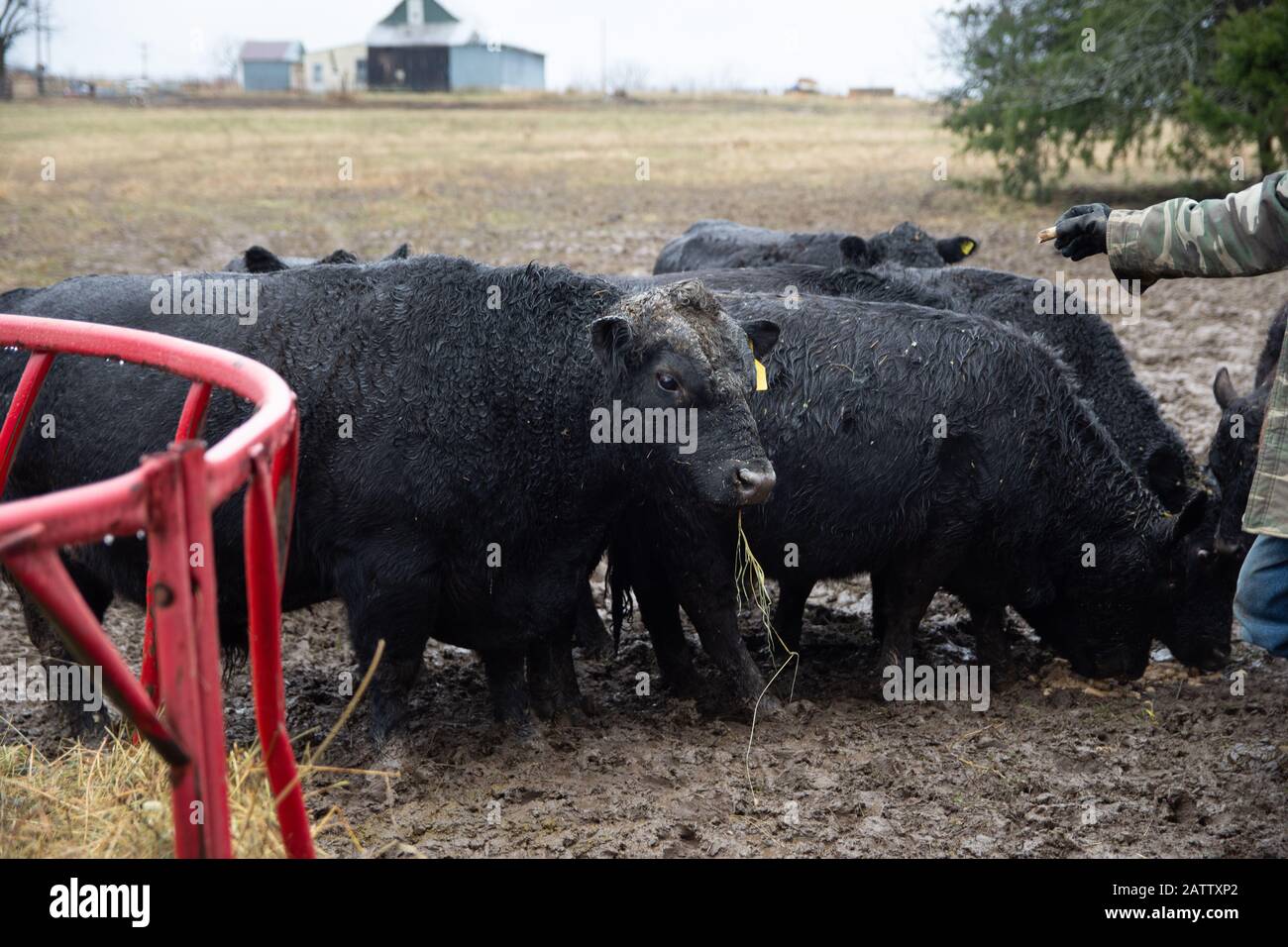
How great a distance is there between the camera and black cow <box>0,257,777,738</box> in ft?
16.6

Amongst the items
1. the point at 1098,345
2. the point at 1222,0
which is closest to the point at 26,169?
the point at 1222,0

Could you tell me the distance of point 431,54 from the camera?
222 ft

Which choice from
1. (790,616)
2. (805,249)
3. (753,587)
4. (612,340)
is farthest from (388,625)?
(805,249)

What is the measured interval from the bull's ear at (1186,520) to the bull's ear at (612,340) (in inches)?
106

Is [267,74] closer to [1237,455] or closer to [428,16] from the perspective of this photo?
[428,16]

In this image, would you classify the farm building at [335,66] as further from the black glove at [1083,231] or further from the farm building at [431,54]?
the black glove at [1083,231]

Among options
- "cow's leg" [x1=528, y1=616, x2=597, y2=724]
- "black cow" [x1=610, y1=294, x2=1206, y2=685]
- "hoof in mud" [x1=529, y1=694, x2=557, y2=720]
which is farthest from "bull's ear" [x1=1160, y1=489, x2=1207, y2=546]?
"hoof in mud" [x1=529, y1=694, x2=557, y2=720]

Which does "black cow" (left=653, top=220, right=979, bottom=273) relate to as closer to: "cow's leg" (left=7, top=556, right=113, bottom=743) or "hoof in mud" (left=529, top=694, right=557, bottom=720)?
"hoof in mud" (left=529, top=694, right=557, bottom=720)

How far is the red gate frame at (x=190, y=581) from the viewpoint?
1.98 meters

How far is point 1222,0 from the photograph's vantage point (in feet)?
68.4

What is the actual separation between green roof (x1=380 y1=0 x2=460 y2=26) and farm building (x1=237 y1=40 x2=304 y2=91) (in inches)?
408

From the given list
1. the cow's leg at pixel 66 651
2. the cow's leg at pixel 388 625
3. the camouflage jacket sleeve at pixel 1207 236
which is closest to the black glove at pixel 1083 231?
the camouflage jacket sleeve at pixel 1207 236
